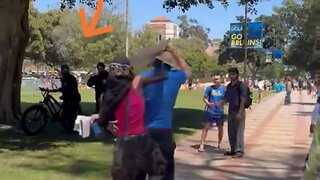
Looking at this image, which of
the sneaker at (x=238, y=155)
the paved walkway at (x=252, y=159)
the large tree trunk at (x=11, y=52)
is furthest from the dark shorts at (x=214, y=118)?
the large tree trunk at (x=11, y=52)

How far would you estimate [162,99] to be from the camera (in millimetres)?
5719

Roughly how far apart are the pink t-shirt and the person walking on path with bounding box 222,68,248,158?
540 centimetres

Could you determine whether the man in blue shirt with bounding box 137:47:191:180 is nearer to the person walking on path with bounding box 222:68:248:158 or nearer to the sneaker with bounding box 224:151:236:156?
the person walking on path with bounding box 222:68:248:158

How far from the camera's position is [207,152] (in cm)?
1080

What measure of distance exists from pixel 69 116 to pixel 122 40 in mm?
55545

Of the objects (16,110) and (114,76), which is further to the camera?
(16,110)

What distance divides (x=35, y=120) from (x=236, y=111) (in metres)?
4.31

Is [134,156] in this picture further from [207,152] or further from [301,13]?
[301,13]

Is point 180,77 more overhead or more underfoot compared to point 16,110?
more overhead

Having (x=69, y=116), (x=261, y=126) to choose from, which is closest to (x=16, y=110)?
(x=69, y=116)

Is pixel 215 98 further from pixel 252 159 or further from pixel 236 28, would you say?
pixel 236 28

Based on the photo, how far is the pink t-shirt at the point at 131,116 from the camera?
4.90 metres

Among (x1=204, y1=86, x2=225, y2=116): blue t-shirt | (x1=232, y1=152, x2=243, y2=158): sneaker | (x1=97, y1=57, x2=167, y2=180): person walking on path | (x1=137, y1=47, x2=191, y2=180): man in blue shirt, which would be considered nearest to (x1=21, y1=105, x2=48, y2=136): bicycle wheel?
(x1=204, y1=86, x2=225, y2=116): blue t-shirt

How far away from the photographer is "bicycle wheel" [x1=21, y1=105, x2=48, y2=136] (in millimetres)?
12141
